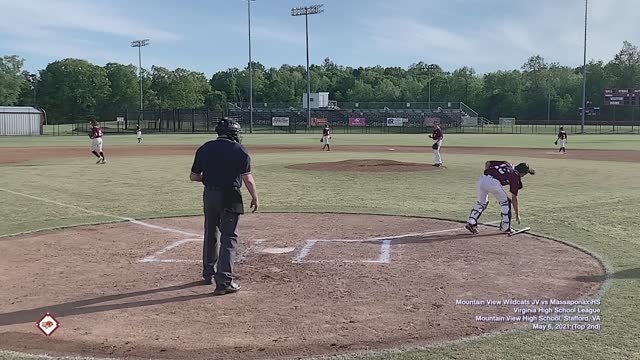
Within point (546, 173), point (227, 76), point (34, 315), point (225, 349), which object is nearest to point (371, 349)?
point (225, 349)

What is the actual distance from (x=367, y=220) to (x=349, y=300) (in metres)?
5.26

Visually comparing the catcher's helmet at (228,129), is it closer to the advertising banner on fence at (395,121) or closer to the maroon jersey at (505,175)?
the maroon jersey at (505,175)

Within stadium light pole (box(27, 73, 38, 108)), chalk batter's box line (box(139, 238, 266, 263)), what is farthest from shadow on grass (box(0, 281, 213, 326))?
stadium light pole (box(27, 73, 38, 108))

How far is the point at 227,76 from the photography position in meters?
151

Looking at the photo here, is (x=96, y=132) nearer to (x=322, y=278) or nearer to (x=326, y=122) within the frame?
(x=322, y=278)

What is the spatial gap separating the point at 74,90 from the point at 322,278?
11968cm

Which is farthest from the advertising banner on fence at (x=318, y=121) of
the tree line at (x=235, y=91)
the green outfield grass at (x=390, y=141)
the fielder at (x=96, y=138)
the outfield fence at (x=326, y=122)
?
the fielder at (x=96, y=138)

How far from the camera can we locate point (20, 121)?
70625 millimetres

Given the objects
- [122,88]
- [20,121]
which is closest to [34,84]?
[122,88]

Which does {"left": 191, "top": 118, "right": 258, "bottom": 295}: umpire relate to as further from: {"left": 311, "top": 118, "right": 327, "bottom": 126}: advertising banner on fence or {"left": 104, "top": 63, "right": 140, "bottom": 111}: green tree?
{"left": 104, "top": 63, "right": 140, "bottom": 111}: green tree

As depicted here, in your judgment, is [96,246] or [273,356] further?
[96,246]

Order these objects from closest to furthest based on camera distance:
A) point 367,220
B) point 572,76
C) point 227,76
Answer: point 367,220
point 572,76
point 227,76

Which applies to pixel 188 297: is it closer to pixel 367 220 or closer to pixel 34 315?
pixel 34 315

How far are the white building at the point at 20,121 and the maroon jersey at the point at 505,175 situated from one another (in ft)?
231
